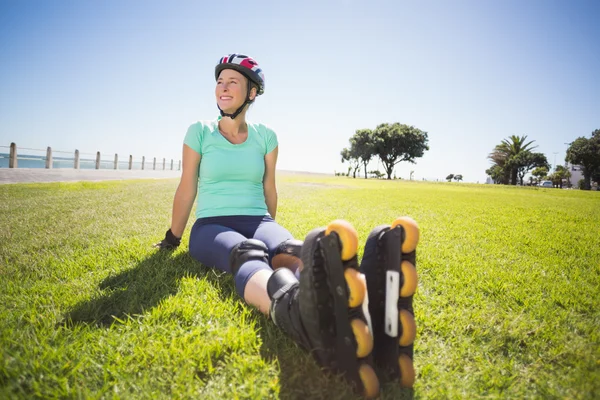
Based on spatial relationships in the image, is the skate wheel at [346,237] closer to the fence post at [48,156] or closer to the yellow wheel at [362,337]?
the yellow wheel at [362,337]

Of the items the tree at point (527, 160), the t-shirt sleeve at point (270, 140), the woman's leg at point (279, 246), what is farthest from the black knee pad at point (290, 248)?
the tree at point (527, 160)

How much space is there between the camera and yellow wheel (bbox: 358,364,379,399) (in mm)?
1090

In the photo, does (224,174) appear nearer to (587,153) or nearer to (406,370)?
(406,370)

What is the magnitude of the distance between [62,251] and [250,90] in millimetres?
2555

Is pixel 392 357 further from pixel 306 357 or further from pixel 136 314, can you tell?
pixel 136 314

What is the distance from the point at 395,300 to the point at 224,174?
186 centimetres

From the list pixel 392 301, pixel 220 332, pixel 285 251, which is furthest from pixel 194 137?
pixel 392 301

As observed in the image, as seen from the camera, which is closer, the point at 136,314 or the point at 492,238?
the point at 136,314

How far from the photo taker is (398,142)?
5422cm

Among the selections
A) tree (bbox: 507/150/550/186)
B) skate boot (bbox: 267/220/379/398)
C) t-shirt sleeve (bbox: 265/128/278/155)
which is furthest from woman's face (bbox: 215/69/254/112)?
tree (bbox: 507/150/550/186)

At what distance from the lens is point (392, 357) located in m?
1.20

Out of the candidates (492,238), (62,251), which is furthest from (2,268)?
(492,238)

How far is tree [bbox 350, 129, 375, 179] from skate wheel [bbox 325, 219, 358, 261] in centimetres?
5700

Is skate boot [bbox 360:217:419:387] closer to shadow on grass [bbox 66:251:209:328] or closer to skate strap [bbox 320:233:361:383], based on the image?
skate strap [bbox 320:233:361:383]
